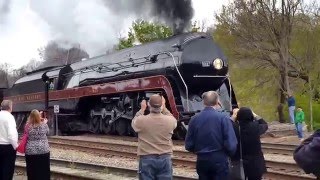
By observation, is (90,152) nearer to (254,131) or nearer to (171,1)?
(171,1)

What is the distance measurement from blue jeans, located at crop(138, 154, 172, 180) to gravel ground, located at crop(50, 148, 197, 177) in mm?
4017

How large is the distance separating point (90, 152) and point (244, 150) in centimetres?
915

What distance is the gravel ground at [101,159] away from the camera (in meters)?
10.5

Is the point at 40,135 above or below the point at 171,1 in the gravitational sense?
below

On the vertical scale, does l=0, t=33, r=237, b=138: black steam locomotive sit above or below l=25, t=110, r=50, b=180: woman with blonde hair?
above

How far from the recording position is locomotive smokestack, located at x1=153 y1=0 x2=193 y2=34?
1879cm

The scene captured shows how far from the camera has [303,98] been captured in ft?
97.3

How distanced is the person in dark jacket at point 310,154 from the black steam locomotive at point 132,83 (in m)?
11.2

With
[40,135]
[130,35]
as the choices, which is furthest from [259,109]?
[40,135]

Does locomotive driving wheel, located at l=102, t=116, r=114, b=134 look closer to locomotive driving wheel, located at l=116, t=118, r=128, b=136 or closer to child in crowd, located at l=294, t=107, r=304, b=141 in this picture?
locomotive driving wheel, located at l=116, t=118, r=128, b=136

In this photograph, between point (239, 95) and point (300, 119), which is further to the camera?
point (239, 95)

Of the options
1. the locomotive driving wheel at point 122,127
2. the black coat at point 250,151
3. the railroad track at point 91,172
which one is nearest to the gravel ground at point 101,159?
the railroad track at point 91,172

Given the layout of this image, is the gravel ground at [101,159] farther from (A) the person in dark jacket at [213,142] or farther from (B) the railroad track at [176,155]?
(A) the person in dark jacket at [213,142]

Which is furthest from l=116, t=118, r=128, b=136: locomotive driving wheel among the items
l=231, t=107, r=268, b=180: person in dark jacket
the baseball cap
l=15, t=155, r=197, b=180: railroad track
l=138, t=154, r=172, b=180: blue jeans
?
the baseball cap
